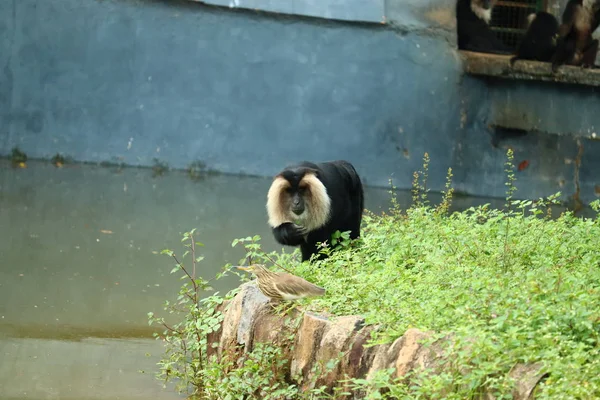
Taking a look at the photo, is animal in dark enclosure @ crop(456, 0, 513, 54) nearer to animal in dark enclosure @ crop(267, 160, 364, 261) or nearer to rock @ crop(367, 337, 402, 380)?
animal in dark enclosure @ crop(267, 160, 364, 261)

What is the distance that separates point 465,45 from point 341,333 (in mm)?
10535

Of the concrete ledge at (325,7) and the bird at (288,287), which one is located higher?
the concrete ledge at (325,7)

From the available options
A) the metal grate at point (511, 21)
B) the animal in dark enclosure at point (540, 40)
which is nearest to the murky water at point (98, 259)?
the animal in dark enclosure at point (540, 40)

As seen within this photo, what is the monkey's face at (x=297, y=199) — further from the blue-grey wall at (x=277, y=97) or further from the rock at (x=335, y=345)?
the blue-grey wall at (x=277, y=97)

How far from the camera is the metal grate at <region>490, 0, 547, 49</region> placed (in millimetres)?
15281

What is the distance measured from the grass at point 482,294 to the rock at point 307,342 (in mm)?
160

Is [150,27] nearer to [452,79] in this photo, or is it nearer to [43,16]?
[43,16]

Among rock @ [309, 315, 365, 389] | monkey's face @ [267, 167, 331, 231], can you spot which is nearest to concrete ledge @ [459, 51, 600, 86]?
monkey's face @ [267, 167, 331, 231]

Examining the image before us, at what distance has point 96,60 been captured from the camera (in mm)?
13516

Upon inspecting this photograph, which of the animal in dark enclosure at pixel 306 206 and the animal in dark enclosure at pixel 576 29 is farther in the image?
the animal in dark enclosure at pixel 576 29

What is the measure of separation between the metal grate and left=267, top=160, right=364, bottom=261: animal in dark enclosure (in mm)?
9358

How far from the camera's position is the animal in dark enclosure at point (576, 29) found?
504 inches

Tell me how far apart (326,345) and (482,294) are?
0.86 meters

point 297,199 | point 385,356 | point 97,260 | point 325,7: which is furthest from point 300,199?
point 325,7
